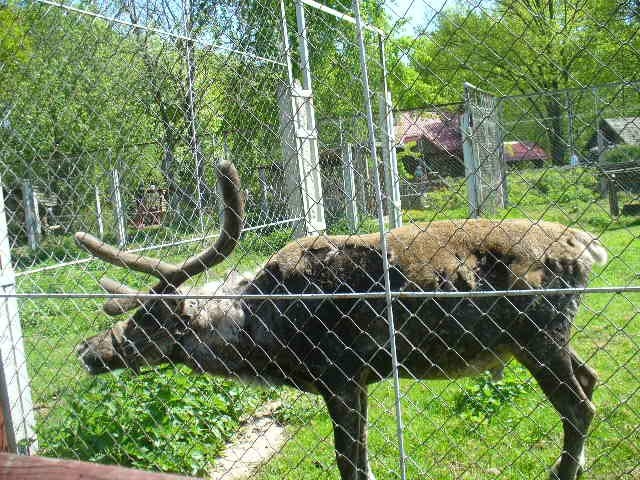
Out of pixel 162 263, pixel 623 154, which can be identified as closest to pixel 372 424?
pixel 162 263

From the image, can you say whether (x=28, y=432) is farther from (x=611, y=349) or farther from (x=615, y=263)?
(x=615, y=263)

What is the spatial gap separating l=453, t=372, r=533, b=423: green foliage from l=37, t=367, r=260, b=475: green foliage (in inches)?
69.2

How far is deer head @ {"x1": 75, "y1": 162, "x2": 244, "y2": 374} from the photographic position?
409cm

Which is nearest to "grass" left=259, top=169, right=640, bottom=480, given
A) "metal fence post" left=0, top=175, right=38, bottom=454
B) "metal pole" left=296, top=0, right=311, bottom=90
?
"metal pole" left=296, top=0, right=311, bottom=90

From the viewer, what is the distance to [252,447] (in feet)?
15.8

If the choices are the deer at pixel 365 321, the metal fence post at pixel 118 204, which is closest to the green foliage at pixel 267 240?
the metal fence post at pixel 118 204

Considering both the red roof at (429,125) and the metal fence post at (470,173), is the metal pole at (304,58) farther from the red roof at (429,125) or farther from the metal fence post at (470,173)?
the metal fence post at (470,173)

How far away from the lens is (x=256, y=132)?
300 inches

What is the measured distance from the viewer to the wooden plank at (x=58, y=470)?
2.21 m

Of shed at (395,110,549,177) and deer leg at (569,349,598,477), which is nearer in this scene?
shed at (395,110,549,177)

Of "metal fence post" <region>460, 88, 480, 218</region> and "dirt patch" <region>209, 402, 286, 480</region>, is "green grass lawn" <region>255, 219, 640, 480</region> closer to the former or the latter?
"dirt patch" <region>209, 402, 286, 480</region>

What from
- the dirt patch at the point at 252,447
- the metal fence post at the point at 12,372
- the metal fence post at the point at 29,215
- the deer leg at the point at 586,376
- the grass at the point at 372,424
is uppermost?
the metal fence post at the point at 29,215

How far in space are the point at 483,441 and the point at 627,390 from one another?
1403 millimetres

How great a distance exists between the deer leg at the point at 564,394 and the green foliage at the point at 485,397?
0.93 m
